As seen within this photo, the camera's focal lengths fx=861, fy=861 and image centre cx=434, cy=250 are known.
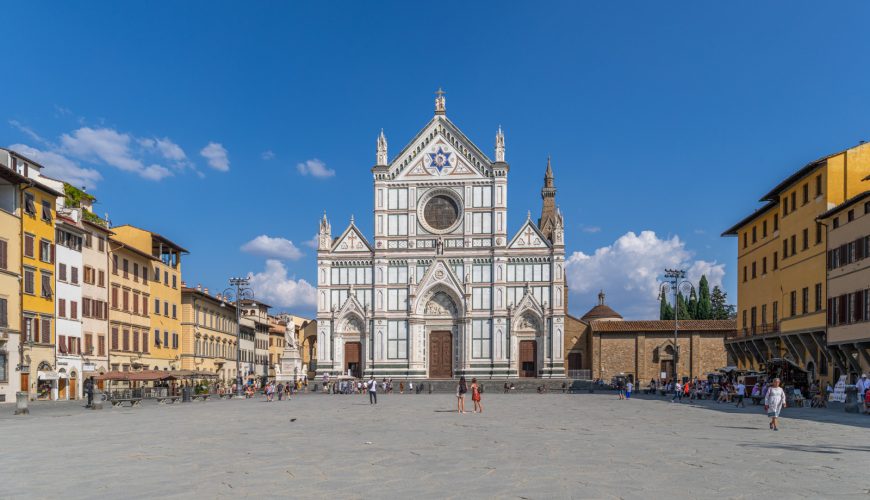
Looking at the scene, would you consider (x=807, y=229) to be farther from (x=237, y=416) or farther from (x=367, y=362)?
(x=367, y=362)

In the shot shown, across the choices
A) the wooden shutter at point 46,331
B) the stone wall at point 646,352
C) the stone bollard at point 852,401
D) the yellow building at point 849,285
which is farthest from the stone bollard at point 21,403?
the stone wall at point 646,352

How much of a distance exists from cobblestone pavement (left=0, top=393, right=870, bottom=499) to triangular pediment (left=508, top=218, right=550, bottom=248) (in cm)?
4679

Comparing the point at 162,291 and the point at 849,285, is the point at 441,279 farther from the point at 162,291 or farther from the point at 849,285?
the point at 849,285

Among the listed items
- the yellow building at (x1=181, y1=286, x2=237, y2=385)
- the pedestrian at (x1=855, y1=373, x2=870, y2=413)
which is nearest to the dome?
the yellow building at (x1=181, y1=286, x2=237, y2=385)

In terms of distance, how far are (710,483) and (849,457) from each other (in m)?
5.28

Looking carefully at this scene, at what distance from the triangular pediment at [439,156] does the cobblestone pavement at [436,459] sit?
49.7 meters

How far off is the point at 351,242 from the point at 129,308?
23680mm

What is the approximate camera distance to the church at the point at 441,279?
74125 millimetres

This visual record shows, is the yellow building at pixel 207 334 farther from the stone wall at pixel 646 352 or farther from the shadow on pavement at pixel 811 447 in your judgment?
the shadow on pavement at pixel 811 447

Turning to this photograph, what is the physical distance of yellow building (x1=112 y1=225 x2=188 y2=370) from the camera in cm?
6109

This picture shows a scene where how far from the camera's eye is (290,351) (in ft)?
234

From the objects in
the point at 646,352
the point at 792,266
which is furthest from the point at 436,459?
the point at 646,352

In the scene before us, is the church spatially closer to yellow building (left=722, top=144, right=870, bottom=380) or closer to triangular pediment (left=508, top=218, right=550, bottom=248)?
triangular pediment (left=508, top=218, right=550, bottom=248)

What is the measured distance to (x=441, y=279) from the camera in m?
75.3
